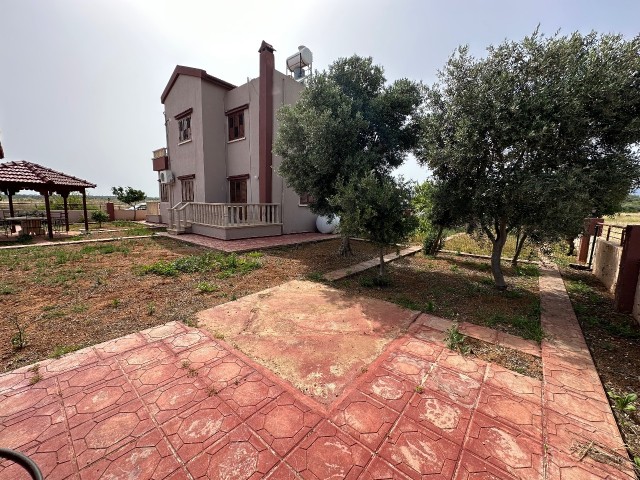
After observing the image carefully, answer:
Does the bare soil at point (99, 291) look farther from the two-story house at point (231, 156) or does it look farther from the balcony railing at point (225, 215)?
the two-story house at point (231, 156)

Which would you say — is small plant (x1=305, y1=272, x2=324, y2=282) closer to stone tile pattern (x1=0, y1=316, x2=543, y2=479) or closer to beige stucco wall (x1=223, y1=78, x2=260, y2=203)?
stone tile pattern (x1=0, y1=316, x2=543, y2=479)

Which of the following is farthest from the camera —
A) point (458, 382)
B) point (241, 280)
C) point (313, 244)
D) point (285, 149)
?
point (313, 244)

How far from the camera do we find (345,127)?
24.5 ft

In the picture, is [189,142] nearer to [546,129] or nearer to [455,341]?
[546,129]

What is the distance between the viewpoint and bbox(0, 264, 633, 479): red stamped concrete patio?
1.91 meters

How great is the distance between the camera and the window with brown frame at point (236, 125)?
522 inches

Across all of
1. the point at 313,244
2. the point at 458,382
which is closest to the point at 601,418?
the point at 458,382

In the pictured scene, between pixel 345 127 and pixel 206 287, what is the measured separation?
5493 millimetres

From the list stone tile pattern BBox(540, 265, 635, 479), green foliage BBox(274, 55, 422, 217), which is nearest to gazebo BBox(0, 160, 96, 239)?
green foliage BBox(274, 55, 422, 217)

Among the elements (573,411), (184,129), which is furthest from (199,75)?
(573,411)

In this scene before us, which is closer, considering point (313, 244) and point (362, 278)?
point (362, 278)

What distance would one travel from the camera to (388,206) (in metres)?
5.58

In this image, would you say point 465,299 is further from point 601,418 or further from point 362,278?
point 601,418

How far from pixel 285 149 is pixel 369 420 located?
25.7 ft
